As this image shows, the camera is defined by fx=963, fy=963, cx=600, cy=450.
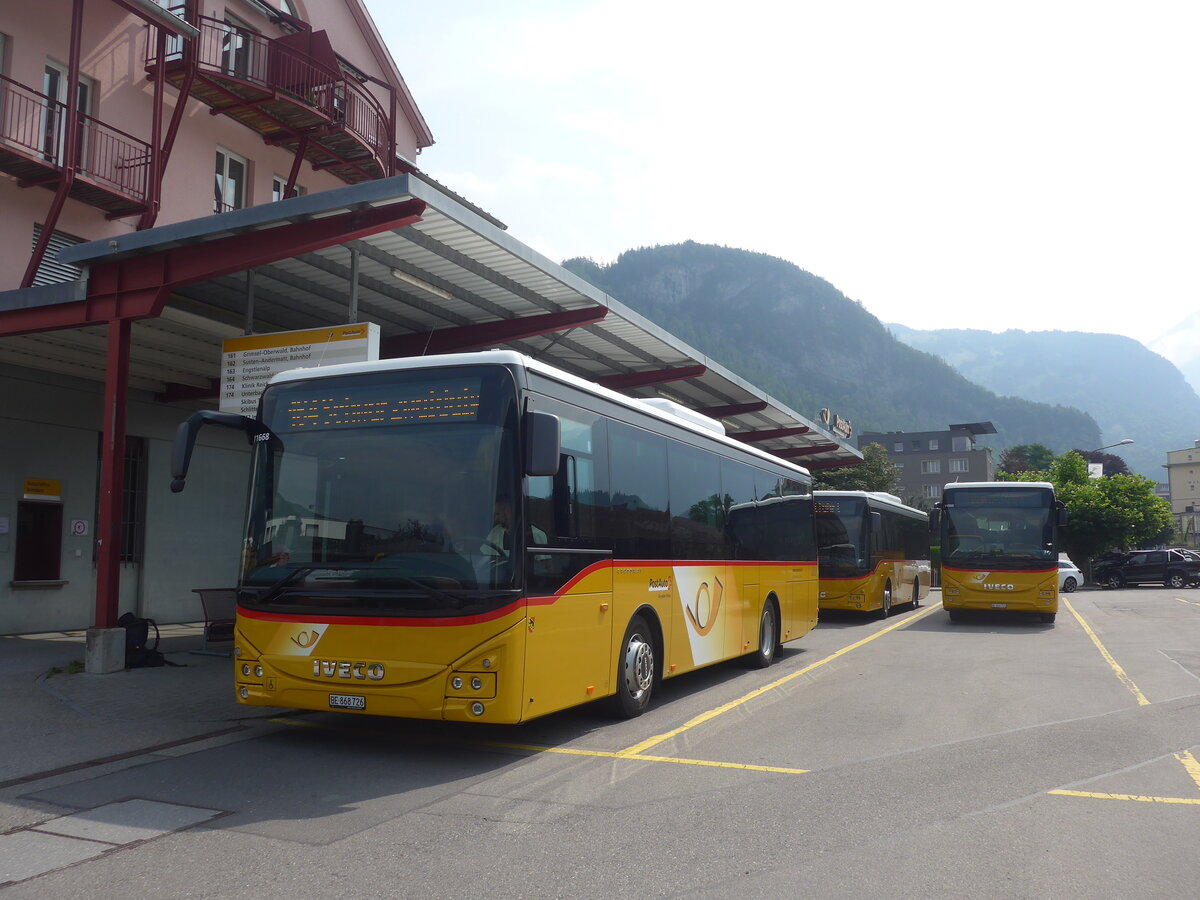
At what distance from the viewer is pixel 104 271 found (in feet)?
39.1

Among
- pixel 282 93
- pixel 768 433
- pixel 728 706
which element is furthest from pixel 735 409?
pixel 728 706

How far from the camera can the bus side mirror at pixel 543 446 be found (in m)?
6.78

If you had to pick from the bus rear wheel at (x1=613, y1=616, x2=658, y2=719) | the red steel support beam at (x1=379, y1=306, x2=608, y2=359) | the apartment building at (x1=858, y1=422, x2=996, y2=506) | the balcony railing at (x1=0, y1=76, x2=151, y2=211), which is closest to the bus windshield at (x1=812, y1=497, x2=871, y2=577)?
the red steel support beam at (x1=379, y1=306, x2=608, y2=359)

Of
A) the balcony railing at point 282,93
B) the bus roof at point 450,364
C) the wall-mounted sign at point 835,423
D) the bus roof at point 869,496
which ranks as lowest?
the bus roof at point 869,496

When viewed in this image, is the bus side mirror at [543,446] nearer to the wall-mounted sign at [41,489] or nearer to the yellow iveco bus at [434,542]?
the yellow iveco bus at [434,542]

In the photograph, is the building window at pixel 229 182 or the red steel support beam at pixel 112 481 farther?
the building window at pixel 229 182

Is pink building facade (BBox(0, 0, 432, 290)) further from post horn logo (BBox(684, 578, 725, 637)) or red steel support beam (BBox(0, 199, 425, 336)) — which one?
post horn logo (BBox(684, 578, 725, 637))

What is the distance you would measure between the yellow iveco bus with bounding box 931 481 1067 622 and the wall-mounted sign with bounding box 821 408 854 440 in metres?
11.3

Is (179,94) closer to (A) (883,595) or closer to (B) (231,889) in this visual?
(B) (231,889)

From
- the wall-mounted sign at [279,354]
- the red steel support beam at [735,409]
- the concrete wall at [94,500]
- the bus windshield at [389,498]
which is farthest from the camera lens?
the red steel support beam at [735,409]

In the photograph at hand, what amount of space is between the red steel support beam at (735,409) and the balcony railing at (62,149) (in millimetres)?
13435

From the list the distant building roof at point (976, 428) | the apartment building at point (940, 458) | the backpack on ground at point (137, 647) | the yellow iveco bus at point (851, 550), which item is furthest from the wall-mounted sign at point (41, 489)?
the distant building roof at point (976, 428)

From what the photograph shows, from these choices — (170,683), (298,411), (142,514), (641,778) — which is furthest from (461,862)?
(142,514)

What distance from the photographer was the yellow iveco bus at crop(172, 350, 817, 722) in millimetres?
6734
